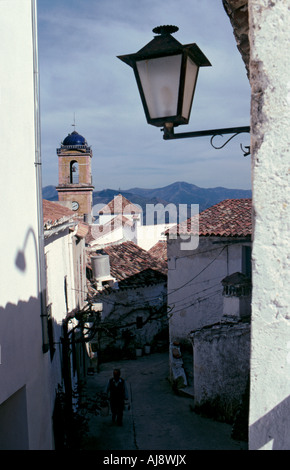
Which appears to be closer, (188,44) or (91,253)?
(188,44)

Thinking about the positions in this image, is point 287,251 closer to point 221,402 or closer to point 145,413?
point 221,402

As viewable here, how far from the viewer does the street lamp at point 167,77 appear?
8.93 feet

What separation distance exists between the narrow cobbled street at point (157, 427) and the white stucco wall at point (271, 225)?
7902mm

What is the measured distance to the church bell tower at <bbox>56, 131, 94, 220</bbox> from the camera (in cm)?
3700

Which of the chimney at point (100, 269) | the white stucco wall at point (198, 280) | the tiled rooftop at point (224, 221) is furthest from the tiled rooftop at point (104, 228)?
the tiled rooftop at point (224, 221)

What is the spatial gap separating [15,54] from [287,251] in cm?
422

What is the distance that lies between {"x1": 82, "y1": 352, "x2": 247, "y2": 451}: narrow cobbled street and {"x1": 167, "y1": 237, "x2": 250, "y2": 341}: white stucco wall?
2754 millimetres

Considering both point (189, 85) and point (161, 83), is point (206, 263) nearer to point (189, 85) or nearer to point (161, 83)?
point (189, 85)

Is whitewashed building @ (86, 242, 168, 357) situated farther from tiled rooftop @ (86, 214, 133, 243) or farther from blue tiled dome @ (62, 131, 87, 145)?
blue tiled dome @ (62, 131, 87, 145)

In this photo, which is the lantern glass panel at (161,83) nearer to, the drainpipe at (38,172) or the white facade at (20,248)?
the white facade at (20,248)

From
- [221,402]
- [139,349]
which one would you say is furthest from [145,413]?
[139,349]

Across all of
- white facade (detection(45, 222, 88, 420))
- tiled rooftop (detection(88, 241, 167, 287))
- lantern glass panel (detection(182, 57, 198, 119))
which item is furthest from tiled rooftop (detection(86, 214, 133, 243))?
lantern glass panel (detection(182, 57, 198, 119))

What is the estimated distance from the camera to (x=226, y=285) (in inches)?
400

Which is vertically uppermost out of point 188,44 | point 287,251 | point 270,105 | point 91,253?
point 188,44
